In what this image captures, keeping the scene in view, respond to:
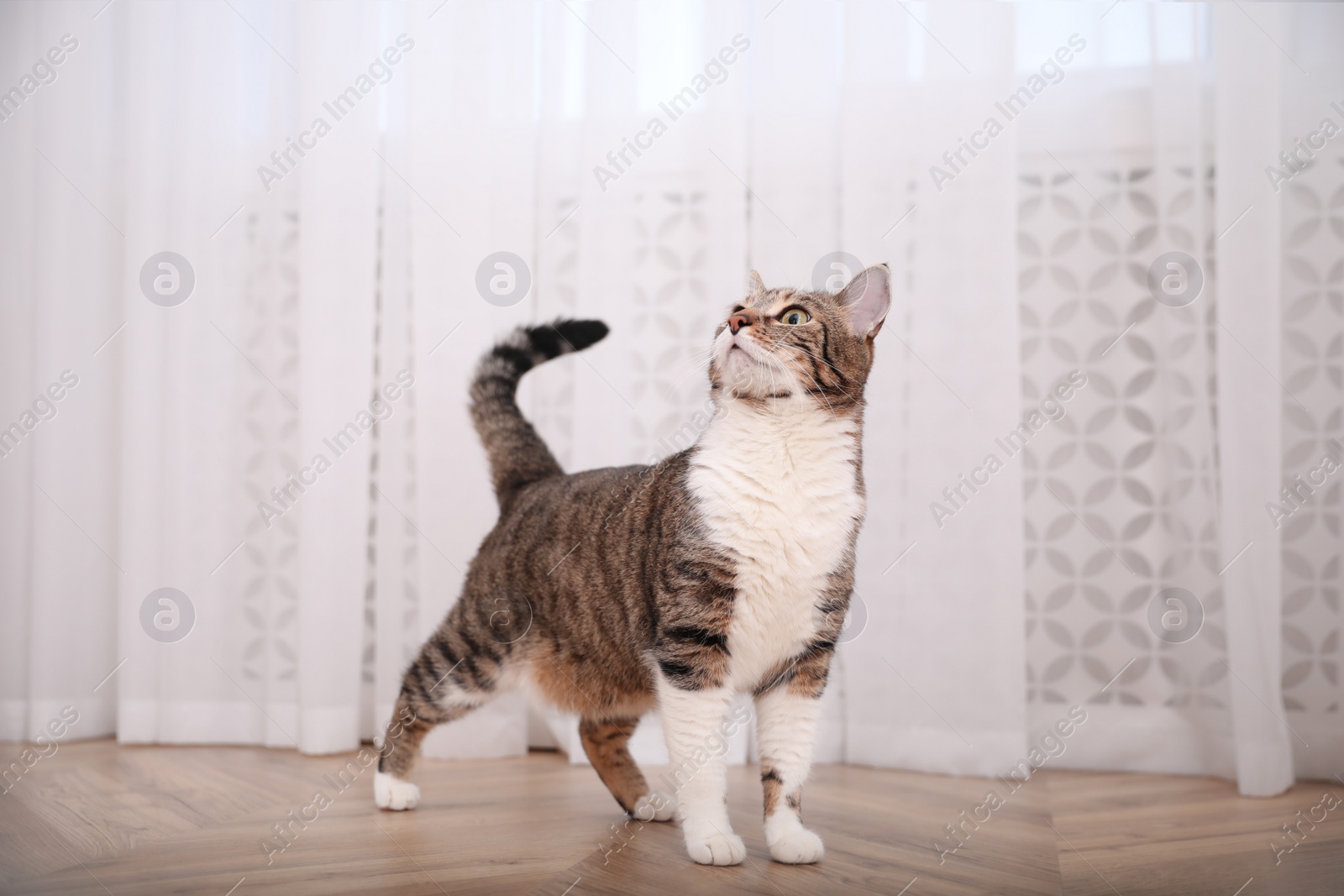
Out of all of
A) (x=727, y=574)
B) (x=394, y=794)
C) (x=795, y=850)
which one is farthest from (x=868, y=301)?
(x=394, y=794)

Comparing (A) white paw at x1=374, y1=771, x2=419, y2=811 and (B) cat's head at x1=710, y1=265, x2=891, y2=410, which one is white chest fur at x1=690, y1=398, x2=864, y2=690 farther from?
(A) white paw at x1=374, y1=771, x2=419, y2=811

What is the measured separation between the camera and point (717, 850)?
1.53 meters

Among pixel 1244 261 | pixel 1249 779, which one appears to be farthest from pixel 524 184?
pixel 1249 779

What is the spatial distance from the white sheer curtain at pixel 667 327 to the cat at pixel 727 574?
2.18ft

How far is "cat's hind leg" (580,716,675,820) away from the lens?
1.94 m

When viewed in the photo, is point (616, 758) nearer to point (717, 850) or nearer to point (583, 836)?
point (583, 836)

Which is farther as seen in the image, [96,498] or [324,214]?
[96,498]

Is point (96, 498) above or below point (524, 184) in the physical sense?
below

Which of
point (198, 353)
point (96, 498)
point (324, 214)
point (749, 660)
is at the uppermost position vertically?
point (324, 214)

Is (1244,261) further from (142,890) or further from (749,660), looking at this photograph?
(142,890)

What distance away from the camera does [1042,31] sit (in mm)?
2490

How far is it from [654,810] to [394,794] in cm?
55

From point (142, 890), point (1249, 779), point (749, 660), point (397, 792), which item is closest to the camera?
point (142, 890)

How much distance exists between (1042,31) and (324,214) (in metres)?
2.04
